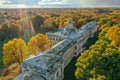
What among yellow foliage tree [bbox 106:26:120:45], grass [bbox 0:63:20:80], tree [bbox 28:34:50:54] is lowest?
grass [bbox 0:63:20:80]

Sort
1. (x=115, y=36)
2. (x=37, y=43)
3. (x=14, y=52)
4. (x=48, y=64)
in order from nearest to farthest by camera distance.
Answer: (x=48, y=64) → (x=14, y=52) → (x=115, y=36) → (x=37, y=43)

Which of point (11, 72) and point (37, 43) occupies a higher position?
point (37, 43)

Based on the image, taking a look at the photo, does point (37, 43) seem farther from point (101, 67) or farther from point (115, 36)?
point (101, 67)

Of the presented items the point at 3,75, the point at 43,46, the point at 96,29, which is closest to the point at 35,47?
the point at 43,46

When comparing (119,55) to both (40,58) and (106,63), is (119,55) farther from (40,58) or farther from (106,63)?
(40,58)

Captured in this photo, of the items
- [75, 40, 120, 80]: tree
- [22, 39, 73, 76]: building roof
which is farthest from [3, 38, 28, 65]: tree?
[75, 40, 120, 80]: tree

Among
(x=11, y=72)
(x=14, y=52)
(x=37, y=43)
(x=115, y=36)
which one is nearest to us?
(x=11, y=72)

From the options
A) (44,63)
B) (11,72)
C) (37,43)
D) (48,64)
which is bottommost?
(11,72)

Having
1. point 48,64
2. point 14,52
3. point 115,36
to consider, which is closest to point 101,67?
point 48,64

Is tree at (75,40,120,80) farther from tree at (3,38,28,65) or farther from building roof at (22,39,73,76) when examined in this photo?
tree at (3,38,28,65)
